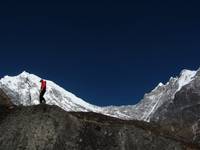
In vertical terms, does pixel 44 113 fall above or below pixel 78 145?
above

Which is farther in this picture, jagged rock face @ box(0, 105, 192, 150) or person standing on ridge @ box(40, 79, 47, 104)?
person standing on ridge @ box(40, 79, 47, 104)

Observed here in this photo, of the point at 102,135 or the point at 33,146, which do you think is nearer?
the point at 33,146

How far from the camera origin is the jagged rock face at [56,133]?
43.4m

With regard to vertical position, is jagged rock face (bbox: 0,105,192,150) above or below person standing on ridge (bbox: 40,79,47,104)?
below

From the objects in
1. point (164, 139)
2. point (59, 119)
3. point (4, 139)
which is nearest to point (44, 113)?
point (59, 119)

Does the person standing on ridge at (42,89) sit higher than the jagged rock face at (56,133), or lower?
higher

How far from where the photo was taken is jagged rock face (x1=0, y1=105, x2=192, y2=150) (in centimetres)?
4344

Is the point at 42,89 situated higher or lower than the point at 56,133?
higher

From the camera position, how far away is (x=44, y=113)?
44938 millimetres

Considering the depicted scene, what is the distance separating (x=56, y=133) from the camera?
44312 millimetres

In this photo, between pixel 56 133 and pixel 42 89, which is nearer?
pixel 42 89

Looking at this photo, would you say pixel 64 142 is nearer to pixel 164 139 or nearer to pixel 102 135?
pixel 102 135

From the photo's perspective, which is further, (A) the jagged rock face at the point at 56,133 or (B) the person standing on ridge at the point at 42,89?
(B) the person standing on ridge at the point at 42,89

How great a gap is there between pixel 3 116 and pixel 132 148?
13.2m
